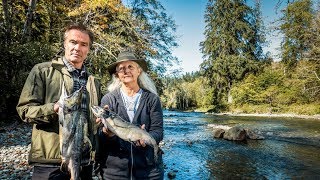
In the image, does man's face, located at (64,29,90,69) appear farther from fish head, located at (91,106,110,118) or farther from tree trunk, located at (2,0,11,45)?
tree trunk, located at (2,0,11,45)

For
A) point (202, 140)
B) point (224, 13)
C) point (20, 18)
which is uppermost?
point (224, 13)

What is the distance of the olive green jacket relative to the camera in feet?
7.94

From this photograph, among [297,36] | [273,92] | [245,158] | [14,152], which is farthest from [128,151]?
[273,92]

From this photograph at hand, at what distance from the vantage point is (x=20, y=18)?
60.2 feet

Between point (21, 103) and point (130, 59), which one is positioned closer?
point (21, 103)

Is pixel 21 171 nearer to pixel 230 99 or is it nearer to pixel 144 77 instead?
pixel 144 77

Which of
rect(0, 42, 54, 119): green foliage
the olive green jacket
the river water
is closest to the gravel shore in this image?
rect(0, 42, 54, 119): green foliage

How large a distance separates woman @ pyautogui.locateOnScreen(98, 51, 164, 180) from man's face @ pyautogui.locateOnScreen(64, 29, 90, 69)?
490 mm

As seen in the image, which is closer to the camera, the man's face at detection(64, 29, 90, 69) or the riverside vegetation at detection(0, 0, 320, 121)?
the man's face at detection(64, 29, 90, 69)

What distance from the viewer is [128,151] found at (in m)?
3.04

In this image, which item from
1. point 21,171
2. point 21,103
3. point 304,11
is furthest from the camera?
point 304,11

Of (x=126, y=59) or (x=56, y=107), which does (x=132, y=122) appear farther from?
(x=56, y=107)

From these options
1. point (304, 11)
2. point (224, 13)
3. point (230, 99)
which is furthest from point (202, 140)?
point (224, 13)

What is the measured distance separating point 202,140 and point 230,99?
34.0 metres
